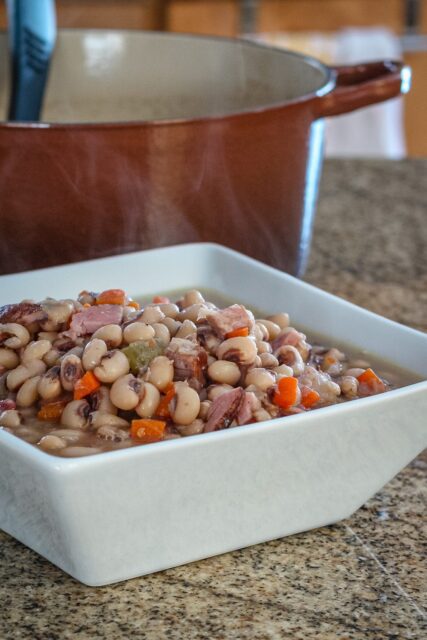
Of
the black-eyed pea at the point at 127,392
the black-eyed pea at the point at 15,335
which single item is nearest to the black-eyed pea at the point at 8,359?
the black-eyed pea at the point at 15,335

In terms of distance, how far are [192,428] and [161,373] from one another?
43 mm

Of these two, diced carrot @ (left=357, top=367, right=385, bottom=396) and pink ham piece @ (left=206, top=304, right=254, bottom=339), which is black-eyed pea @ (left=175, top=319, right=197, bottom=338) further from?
diced carrot @ (left=357, top=367, right=385, bottom=396)

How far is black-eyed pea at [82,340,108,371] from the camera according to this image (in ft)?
2.49

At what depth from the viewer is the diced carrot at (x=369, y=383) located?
2.61 ft

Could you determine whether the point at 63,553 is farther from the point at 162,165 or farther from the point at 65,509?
the point at 162,165

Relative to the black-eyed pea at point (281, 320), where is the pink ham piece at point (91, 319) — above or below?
above

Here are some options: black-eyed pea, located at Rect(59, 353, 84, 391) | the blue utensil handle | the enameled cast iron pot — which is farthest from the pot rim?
black-eyed pea, located at Rect(59, 353, 84, 391)

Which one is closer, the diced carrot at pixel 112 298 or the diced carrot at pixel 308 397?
the diced carrot at pixel 308 397

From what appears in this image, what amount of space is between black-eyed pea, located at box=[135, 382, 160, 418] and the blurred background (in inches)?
89.8

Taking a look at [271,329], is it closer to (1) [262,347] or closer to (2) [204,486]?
(1) [262,347]

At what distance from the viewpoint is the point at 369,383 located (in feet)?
2.62

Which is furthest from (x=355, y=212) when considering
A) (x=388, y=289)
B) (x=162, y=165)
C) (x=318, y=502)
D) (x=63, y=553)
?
(x=63, y=553)

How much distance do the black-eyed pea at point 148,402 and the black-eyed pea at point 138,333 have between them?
0.18 feet

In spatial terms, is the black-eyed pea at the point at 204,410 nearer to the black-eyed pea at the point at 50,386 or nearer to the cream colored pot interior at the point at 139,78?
the black-eyed pea at the point at 50,386
